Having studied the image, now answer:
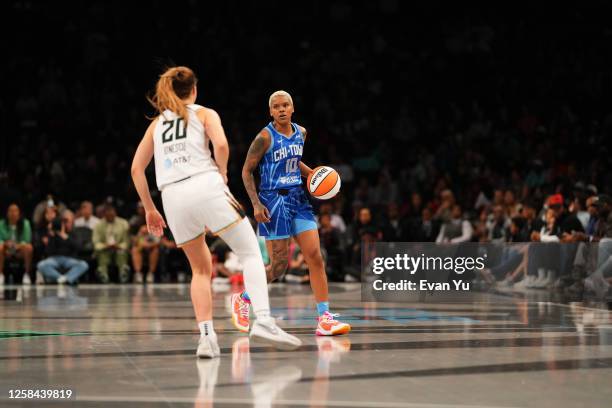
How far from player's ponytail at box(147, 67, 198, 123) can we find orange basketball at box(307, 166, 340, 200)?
1995mm

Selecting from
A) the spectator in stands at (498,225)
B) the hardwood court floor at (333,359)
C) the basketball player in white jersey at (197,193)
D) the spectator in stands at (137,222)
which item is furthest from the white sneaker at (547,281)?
the spectator in stands at (137,222)

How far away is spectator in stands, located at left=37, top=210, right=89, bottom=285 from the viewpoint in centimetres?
1434

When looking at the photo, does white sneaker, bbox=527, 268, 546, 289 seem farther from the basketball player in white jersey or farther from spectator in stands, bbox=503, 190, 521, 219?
the basketball player in white jersey

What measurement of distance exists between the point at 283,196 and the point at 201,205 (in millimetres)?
1791

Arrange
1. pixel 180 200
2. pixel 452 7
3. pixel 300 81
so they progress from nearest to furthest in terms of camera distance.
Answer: pixel 180 200, pixel 300 81, pixel 452 7

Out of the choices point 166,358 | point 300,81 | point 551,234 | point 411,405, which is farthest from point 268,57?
point 411,405

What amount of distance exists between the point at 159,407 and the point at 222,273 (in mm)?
10746

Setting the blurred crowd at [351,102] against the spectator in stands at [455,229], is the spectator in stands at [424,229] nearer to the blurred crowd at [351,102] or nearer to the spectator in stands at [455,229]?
the blurred crowd at [351,102]

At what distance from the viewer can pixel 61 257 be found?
1454 cm

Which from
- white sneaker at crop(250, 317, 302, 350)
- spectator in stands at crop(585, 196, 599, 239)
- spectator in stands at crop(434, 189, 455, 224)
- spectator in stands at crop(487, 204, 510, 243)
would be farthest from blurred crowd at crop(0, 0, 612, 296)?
white sneaker at crop(250, 317, 302, 350)

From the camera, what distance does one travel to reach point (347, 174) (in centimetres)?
1786

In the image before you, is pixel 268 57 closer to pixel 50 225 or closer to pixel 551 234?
pixel 50 225

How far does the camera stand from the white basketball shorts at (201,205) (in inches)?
219

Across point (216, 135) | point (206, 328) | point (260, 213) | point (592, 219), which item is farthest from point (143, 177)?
point (592, 219)
